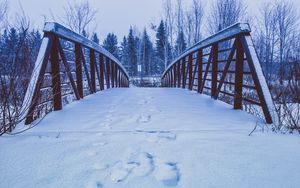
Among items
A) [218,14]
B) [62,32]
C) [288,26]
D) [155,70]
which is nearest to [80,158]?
[62,32]

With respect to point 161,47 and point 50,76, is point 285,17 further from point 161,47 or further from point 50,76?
point 50,76

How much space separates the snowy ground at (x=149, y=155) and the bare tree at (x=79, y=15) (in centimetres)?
1490

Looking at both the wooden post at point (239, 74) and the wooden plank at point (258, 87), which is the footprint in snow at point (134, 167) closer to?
the wooden plank at point (258, 87)

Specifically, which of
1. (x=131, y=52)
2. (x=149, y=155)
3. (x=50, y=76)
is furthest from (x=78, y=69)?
(x=131, y=52)

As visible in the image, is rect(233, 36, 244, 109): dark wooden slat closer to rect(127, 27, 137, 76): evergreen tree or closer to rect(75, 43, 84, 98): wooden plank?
rect(75, 43, 84, 98): wooden plank

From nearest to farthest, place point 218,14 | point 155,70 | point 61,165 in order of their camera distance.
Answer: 1. point 61,165
2. point 218,14
3. point 155,70

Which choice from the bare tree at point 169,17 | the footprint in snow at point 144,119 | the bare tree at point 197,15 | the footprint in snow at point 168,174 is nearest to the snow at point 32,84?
the footprint in snow at point 144,119

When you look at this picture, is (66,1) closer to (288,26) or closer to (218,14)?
(218,14)

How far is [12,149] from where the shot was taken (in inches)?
59.7

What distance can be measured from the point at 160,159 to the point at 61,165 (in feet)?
1.85

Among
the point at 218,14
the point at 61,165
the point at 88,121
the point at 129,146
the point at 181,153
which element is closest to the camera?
the point at 61,165

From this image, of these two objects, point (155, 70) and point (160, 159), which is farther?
point (155, 70)

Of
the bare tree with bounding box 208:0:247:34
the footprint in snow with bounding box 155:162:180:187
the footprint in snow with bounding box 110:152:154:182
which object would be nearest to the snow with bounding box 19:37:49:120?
the footprint in snow with bounding box 110:152:154:182

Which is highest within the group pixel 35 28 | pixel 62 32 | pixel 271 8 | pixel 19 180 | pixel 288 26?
pixel 271 8
